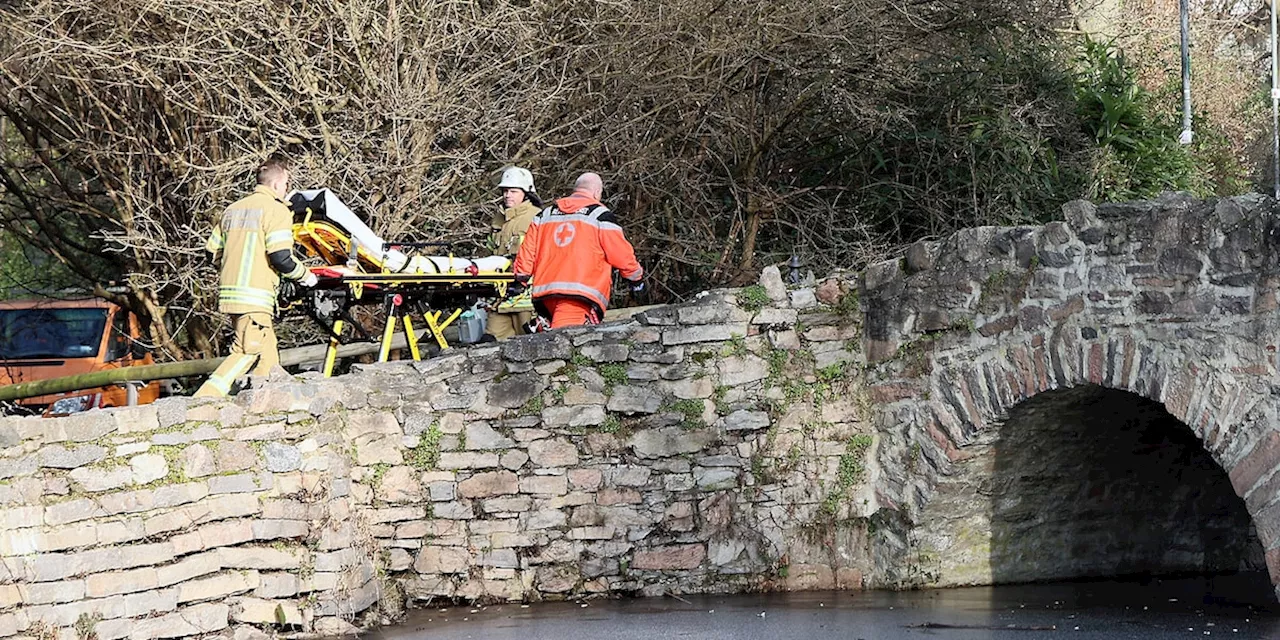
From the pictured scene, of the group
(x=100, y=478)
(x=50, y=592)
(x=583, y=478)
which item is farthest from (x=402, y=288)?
(x=50, y=592)

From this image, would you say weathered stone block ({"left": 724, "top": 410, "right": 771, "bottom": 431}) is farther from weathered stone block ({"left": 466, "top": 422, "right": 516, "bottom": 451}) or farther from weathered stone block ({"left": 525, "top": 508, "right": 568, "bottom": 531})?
weathered stone block ({"left": 466, "top": 422, "right": 516, "bottom": 451})

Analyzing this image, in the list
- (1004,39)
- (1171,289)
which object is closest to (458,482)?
(1171,289)

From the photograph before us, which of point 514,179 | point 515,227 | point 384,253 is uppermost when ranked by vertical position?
point 514,179

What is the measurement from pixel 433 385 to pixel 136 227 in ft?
16.3

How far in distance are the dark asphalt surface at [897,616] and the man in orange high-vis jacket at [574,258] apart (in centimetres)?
194

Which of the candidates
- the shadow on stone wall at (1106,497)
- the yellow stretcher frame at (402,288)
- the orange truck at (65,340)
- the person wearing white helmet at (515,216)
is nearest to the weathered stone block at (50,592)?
the yellow stretcher frame at (402,288)

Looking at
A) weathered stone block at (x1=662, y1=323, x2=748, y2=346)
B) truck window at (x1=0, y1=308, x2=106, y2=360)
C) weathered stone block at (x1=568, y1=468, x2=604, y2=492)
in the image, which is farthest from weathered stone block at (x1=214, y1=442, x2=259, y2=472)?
truck window at (x1=0, y1=308, x2=106, y2=360)

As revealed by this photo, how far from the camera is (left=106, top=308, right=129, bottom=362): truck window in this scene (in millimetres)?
15359

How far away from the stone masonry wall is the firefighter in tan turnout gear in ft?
1.75

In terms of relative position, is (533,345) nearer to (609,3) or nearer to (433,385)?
(433,385)

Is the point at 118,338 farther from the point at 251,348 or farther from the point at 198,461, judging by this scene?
the point at 198,461

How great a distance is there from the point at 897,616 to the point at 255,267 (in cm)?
423

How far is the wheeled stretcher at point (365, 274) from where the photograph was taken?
10.5 m

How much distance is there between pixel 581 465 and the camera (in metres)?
10.5
